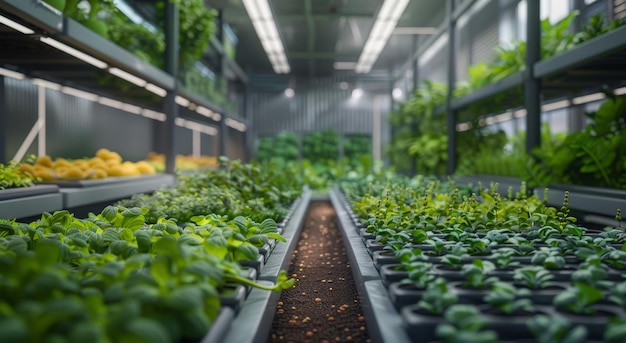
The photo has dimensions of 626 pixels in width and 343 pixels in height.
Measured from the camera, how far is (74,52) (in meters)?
3.62

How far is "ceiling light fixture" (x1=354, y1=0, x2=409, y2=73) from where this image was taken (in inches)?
258

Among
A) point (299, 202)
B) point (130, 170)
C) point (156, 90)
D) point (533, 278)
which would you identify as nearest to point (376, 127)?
point (156, 90)

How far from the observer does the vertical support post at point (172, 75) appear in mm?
5801

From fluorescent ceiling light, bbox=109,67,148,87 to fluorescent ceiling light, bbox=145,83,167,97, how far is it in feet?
0.41

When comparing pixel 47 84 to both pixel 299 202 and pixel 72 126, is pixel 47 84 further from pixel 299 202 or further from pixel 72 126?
pixel 299 202

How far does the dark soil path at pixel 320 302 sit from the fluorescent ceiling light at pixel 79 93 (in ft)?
11.2

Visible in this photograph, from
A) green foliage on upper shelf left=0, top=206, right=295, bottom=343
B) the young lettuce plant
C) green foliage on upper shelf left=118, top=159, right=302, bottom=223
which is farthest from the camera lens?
green foliage on upper shelf left=118, top=159, right=302, bottom=223

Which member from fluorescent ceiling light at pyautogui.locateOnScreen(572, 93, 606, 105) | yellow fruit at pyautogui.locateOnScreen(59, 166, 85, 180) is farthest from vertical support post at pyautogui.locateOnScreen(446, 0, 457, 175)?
yellow fruit at pyautogui.locateOnScreen(59, 166, 85, 180)

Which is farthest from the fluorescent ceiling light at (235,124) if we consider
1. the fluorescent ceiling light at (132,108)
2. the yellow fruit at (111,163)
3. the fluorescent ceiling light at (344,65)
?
the yellow fruit at (111,163)

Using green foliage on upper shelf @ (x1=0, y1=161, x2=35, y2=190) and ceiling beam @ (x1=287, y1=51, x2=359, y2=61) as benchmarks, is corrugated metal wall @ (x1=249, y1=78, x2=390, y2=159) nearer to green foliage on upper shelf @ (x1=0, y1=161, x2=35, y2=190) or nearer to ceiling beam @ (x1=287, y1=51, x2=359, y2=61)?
ceiling beam @ (x1=287, y1=51, x2=359, y2=61)

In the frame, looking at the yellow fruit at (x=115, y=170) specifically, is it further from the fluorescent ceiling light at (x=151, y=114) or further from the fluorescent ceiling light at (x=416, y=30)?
the fluorescent ceiling light at (x=416, y=30)

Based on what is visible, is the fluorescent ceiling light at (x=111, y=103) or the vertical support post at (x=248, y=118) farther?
the vertical support post at (x=248, y=118)

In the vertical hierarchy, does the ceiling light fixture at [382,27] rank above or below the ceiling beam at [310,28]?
below

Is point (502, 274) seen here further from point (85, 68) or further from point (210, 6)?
point (210, 6)
